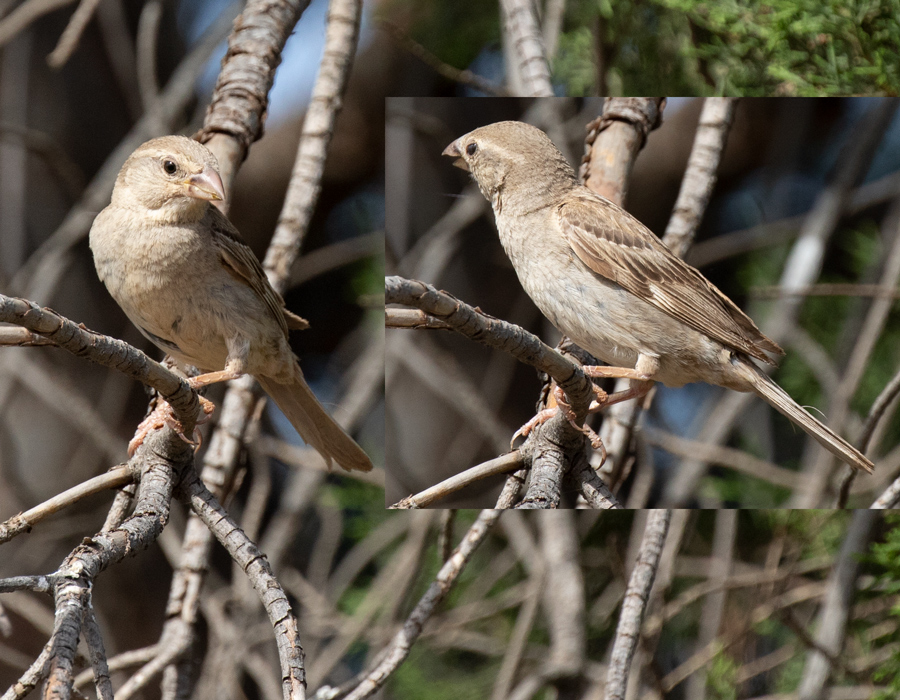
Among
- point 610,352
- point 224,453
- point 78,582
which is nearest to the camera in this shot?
point 78,582

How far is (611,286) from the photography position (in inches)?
86.4

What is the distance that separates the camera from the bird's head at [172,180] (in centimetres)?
199

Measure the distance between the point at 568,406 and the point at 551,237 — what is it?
0.42 meters

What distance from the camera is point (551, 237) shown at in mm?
2205

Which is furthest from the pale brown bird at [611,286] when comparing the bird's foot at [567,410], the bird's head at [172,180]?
the bird's head at [172,180]

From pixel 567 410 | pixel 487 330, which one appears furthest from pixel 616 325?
pixel 487 330

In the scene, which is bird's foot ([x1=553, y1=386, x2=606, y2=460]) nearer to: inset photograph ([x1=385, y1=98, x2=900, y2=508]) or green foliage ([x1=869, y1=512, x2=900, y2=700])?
inset photograph ([x1=385, y1=98, x2=900, y2=508])

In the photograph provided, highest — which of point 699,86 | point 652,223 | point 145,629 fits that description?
point 699,86

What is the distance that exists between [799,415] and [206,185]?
154cm

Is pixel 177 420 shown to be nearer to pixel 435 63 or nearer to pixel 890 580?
pixel 435 63

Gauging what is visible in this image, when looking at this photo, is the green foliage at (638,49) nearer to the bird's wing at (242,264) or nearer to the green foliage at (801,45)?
the green foliage at (801,45)

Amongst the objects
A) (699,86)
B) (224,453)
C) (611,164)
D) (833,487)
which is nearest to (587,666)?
(833,487)

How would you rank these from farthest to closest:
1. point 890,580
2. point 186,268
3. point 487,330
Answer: point 890,580
point 186,268
point 487,330

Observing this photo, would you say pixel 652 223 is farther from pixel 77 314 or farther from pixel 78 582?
pixel 77 314
